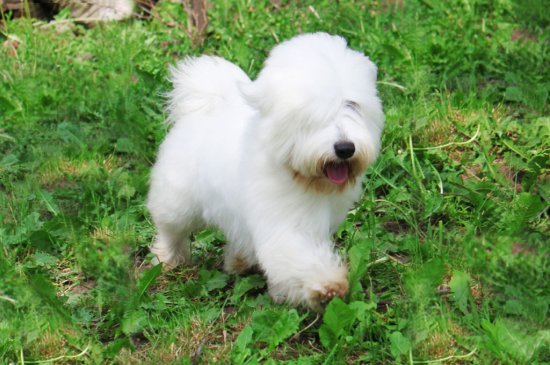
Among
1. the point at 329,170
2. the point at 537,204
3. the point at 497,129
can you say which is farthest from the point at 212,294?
the point at 497,129

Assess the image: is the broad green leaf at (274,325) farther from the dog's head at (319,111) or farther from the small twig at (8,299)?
the small twig at (8,299)

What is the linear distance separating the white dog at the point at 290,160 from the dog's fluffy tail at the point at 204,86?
0.03 metres

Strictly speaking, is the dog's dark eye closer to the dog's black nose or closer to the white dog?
the white dog

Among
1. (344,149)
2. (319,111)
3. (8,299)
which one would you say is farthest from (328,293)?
(8,299)

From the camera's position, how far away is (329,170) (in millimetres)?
3520

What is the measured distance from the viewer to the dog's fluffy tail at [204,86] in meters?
4.36

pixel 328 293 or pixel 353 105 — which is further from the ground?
pixel 353 105

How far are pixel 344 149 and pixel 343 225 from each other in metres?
1.22

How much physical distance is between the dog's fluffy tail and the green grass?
756 millimetres

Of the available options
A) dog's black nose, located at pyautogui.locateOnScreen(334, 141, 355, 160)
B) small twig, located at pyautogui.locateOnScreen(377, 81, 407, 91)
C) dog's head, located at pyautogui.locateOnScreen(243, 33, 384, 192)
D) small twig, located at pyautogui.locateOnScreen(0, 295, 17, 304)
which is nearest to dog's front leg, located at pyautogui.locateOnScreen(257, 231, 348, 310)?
dog's head, located at pyautogui.locateOnScreen(243, 33, 384, 192)

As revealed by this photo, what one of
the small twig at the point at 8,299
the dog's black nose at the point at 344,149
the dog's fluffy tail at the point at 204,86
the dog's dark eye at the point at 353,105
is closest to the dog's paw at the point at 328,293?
the dog's black nose at the point at 344,149

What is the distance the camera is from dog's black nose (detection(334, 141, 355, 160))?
3.40 metres

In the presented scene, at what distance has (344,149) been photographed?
134 inches

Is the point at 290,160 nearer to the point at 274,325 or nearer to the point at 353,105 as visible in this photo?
the point at 353,105
